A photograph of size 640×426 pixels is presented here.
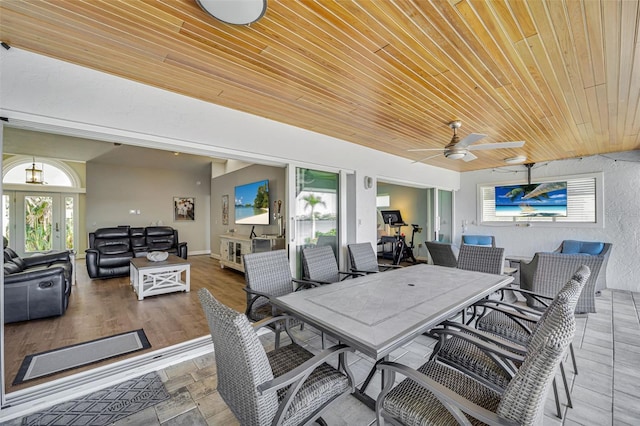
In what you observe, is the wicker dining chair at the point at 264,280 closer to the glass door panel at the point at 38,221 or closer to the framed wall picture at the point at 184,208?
the framed wall picture at the point at 184,208

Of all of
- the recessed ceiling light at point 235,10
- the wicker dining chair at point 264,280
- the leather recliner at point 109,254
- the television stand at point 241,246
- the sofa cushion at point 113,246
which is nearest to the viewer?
the recessed ceiling light at point 235,10

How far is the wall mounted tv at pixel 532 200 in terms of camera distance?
→ 5.54m

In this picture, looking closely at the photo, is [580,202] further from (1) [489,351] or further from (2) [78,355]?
(2) [78,355]

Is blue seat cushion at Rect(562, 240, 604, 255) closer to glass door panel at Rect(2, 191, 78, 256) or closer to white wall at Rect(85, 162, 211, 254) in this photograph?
white wall at Rect(85, 162, 211, 254)

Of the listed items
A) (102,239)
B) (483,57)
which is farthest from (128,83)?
(102,239)

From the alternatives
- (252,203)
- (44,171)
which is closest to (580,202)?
(252,203)

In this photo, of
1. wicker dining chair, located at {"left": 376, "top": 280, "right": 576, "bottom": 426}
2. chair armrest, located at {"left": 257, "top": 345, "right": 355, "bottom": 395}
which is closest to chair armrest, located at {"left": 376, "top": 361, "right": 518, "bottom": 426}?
wicker dining chair, located at {"left": 376, "top": 280, "right": 576, "bottom": 426}

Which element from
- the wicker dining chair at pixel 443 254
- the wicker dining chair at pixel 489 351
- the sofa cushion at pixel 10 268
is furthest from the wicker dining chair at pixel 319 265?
the sofa cushion at pixel 10 268

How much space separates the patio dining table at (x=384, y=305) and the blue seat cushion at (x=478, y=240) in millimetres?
3687

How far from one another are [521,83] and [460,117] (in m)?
0.79

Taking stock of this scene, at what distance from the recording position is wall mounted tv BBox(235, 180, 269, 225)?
599cm

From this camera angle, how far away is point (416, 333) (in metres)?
1.49

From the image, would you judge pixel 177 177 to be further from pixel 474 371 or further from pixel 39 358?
pixel 474 371

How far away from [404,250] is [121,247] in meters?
6.97
